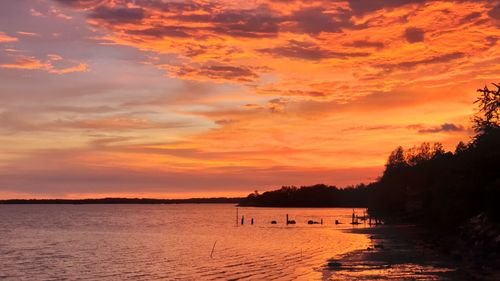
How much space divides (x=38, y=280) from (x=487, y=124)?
63886mm

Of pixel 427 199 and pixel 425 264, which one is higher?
pixel 427 199

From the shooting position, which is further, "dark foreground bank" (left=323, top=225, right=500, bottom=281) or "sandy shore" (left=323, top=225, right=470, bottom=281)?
"sandy shore" (left=323, top=225, right=470, bottom=281)

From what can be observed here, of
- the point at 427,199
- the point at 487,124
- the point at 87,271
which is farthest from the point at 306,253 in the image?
the point at 427,199

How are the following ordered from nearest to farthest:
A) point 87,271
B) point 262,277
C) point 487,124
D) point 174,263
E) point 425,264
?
point 262,277
point 425,264
point 87,271
point 174,263
point 487,124

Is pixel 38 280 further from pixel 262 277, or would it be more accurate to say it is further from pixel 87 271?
pixel 262 277

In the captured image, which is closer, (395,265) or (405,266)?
(405,266)

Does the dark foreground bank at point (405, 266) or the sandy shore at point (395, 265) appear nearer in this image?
the dark foreground bank at point (405, 266)

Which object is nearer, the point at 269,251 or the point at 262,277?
the point at 262,277

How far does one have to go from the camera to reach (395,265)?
52.7 m

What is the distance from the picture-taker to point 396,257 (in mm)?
59875

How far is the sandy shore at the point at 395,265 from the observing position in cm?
4528

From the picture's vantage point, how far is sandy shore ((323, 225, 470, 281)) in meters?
45.3

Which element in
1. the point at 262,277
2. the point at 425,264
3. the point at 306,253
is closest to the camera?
the point at 262,277

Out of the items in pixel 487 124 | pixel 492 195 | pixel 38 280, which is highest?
pixel 487 124
